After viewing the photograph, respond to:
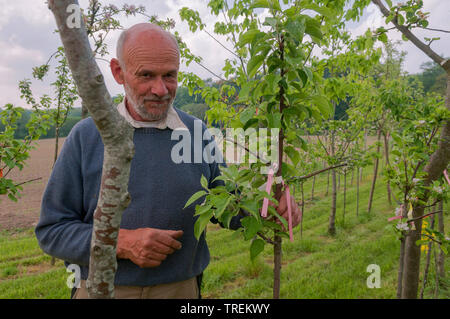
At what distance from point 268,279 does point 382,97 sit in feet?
11.8

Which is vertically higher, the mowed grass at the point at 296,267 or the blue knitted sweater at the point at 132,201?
the blue knitted sweater at the point at 132,201

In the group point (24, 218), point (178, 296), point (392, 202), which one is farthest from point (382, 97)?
point (24, 218)

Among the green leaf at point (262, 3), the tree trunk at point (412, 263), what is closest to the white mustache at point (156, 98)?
the green leaf at point (262, 3)

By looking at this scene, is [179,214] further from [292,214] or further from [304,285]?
[304,285]

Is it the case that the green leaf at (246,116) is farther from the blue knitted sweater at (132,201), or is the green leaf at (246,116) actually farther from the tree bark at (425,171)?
the tree bark at (425,171)

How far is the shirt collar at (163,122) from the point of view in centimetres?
197

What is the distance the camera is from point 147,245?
154cm

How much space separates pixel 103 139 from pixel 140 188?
3.48 feet

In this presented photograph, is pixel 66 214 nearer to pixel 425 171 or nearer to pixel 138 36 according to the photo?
pixel 138 36

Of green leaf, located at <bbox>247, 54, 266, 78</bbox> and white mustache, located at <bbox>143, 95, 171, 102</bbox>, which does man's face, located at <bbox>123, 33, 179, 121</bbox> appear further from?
green leaf, located at <bbox>247, 54, 266, 78</bbox>

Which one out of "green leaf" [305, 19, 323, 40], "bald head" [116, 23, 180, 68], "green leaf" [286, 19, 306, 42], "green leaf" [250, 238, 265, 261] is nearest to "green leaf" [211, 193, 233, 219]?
"green leaf" [250, 238, 265, 261]

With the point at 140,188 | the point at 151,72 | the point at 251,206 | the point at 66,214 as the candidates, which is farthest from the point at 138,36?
the point at 251,206

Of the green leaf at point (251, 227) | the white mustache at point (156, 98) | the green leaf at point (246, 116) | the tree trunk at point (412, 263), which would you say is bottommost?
the tree trunk at point (412, 263)

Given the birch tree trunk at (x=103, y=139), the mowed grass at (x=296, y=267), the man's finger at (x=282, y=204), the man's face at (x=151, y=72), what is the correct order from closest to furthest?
the birch tree trunk at (x=103, y=139) < the man's finger at (x=282, y=204) < the man's face at (x=151, y=72) < the mowed grass at (x=296, y=267)
